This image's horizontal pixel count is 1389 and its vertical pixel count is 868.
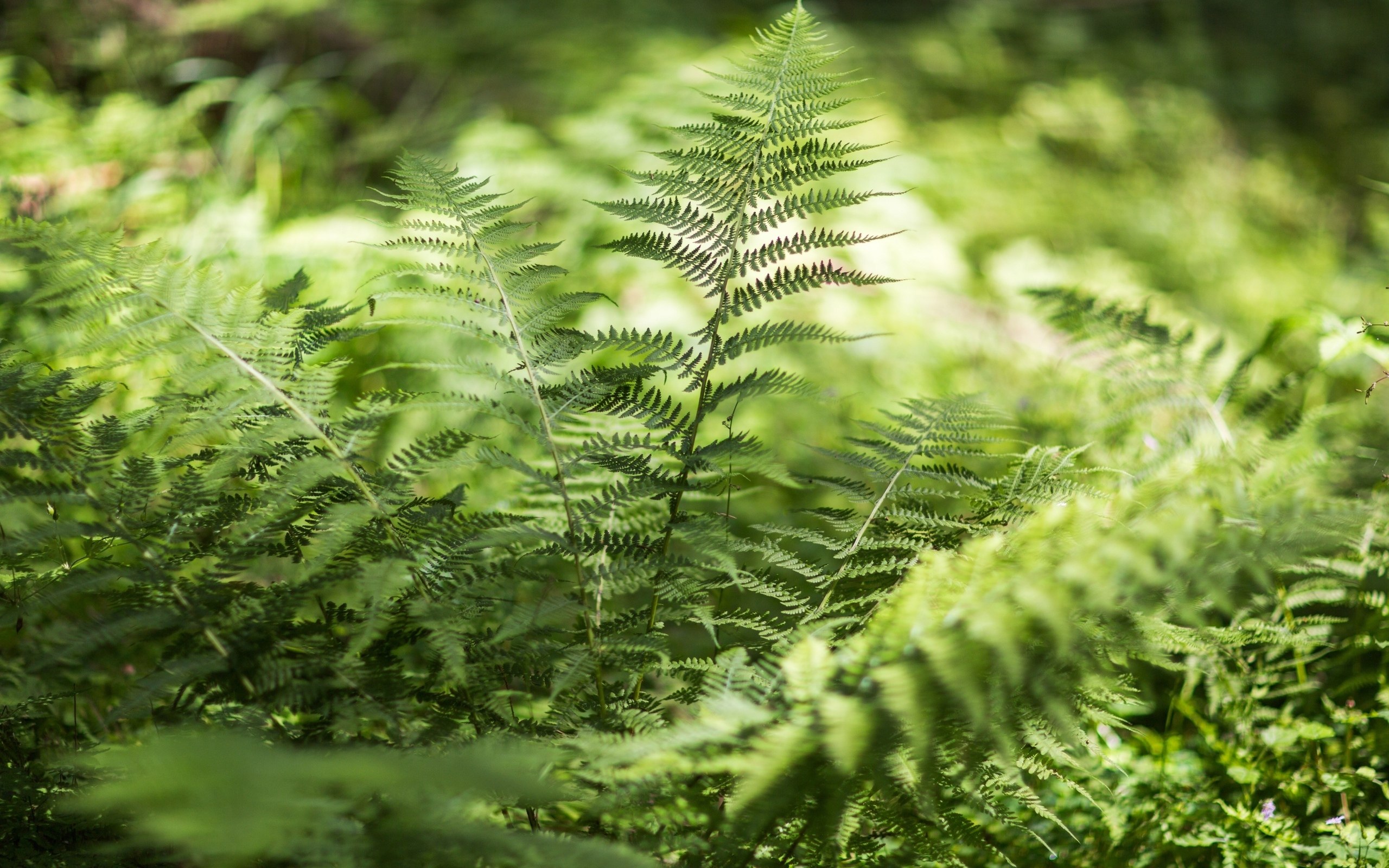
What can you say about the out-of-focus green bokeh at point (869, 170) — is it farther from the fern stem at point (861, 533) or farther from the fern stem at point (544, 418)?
the fern stem at point (544, 418)

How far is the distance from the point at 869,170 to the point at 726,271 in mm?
2563

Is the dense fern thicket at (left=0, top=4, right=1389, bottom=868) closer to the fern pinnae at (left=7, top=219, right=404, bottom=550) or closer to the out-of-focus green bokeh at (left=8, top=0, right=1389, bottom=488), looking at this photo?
the fern pinnae at (left=7, top=219, right=404, bottom=550)

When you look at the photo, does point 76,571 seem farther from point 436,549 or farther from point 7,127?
point 7,127

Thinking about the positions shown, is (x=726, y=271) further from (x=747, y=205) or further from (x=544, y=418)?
(x=544, y=418)

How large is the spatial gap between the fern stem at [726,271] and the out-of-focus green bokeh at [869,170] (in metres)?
0.73

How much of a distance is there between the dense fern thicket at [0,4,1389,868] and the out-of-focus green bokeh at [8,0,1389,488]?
0.49 metres

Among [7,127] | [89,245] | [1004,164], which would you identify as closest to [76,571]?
[89,245]

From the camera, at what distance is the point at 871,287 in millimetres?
3137

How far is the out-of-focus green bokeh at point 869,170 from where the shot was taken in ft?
8.52

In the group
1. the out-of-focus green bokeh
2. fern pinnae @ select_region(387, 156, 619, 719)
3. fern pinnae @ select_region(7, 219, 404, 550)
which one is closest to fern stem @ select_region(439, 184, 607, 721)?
fern pinnae @ select_region(387, 156, 619, 719)

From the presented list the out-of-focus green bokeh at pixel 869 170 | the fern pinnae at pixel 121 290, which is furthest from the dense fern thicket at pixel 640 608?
the out-of-focus green bokeh at pixel 869 170

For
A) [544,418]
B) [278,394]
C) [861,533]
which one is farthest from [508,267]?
[861,533]

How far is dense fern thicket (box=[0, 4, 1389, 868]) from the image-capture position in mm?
699

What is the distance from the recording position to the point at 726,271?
3.25 feet
